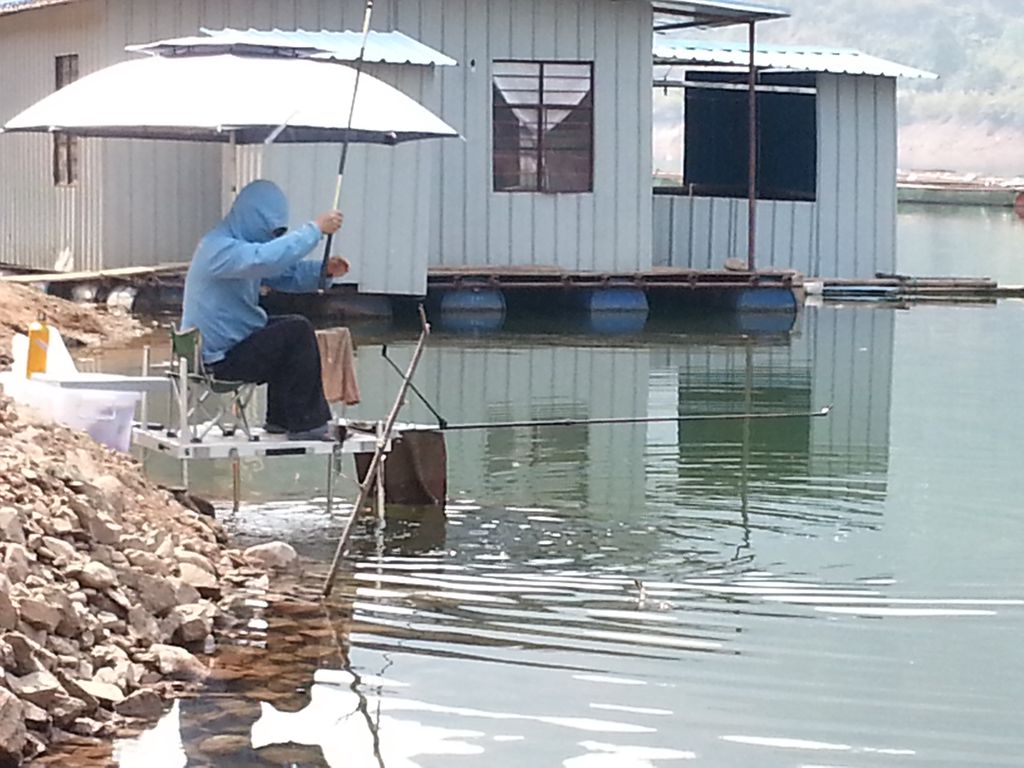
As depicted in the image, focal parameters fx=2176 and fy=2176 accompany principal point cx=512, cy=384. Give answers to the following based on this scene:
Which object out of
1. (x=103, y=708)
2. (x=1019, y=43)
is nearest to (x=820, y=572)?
(x=103, y=708)

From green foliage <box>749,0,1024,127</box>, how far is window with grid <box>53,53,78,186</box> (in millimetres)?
78646

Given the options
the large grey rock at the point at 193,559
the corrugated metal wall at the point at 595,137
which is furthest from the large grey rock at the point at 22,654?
the corrugated metal wall at the point at 595,137

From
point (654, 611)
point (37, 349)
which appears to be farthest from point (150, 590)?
point (37, 349)

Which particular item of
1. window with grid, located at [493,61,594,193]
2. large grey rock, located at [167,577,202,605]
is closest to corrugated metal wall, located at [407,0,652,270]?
window with grid, located at [493,61,594,193]

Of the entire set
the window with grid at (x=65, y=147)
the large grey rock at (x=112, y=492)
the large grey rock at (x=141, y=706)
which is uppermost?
the window with grid at (x=65, y=147)

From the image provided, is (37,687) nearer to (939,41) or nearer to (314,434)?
(314,434)

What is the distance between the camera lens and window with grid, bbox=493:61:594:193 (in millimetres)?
21141

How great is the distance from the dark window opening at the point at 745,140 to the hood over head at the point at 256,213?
14.9 metres

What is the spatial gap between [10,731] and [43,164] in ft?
54.5

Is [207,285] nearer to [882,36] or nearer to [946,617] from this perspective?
[946,617]

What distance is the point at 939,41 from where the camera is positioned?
380 ft

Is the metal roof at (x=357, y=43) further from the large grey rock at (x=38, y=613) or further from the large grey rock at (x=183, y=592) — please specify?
the large grey rock at (x=38, y=613)

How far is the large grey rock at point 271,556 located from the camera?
8633mm

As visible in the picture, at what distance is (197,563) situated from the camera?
808 centimetres
